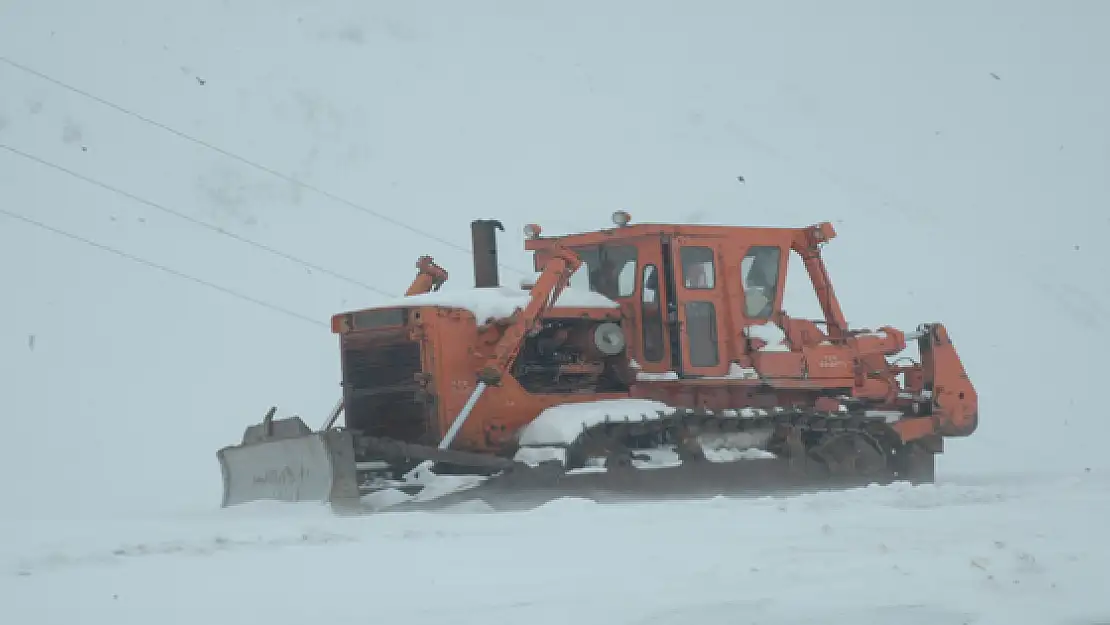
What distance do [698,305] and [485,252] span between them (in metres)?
1.98

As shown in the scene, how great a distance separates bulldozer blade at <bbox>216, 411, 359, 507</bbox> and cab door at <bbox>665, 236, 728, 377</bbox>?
352 cm

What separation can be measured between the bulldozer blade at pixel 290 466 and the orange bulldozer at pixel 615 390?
0.02 m

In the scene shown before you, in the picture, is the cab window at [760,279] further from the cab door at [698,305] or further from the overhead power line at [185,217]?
the overhead power line at [185,217]

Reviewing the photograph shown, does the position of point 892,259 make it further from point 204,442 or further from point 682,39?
point 204,442

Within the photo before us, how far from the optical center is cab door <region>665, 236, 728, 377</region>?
13239mm

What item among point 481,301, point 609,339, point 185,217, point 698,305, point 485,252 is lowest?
point 609,339

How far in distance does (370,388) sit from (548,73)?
19148 millimetres

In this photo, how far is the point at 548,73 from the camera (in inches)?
1218

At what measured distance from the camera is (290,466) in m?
11.5

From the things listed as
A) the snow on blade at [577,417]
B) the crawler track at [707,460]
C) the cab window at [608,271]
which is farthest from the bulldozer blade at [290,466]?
the cab window at [608,271]

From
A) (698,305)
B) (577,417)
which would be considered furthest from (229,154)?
(577,417)

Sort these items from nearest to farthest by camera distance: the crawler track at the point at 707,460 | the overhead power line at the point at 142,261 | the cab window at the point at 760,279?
1. the crawler track at the point at 707,460
2. the cab window at the point at 760,279
3. the overhead power line at the point at 142,261

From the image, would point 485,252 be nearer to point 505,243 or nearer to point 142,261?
point 142,261

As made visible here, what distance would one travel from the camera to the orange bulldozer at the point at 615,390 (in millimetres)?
11891
